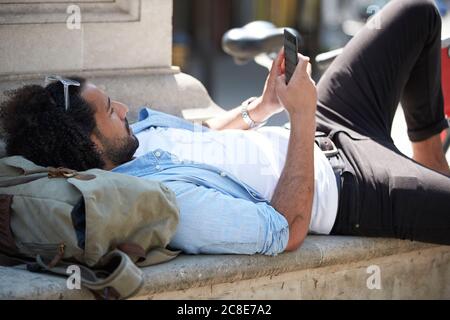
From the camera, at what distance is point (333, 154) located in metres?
3.80

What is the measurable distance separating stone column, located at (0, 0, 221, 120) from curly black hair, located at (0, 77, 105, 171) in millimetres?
765

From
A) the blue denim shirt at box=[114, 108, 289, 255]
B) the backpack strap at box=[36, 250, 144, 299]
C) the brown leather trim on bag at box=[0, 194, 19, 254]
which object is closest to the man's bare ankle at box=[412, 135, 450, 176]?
the blue denim shirt at box=[114, 108, 289, 255]

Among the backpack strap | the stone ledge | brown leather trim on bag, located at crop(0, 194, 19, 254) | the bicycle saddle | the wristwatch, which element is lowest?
the stone ledge

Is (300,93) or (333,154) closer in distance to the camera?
(300,93)

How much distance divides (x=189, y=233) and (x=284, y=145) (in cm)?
76

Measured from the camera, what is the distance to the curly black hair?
331 centimetres

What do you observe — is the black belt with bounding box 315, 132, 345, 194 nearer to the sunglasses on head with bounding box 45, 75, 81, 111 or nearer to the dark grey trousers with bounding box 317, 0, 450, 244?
the dark grey trousers with bounding box 317, 0, 450, 244

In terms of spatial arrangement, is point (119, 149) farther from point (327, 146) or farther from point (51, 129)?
point (327, 146)

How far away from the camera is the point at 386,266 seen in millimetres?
3672

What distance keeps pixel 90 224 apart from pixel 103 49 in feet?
5.78

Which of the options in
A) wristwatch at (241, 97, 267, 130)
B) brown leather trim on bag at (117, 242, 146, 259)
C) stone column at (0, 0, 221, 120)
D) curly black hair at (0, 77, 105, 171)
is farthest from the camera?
stone column at (0, 0, 221, 120)

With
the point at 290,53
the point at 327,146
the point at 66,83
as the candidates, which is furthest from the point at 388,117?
the point at 66,83
